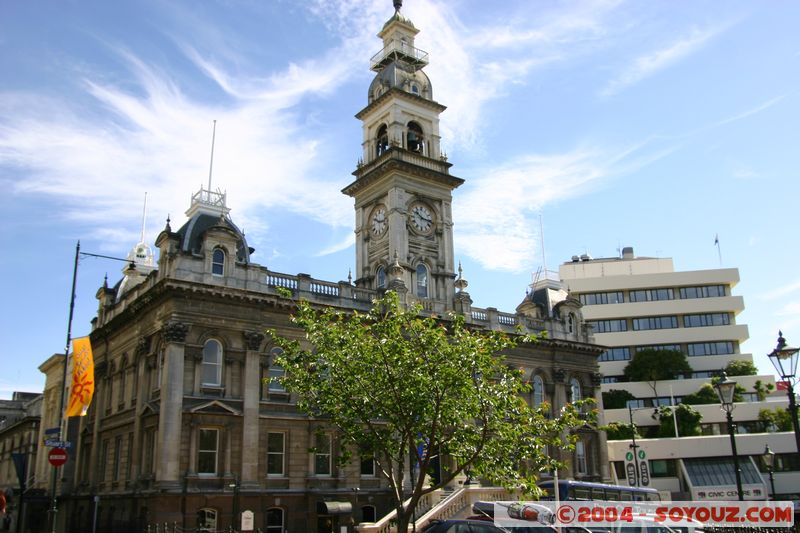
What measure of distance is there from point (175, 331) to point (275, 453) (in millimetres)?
7977

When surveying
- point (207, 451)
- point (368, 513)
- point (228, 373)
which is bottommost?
point (368, 513)

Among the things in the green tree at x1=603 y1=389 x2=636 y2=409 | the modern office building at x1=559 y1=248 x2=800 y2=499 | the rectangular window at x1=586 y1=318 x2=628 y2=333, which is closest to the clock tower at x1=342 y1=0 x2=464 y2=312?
the modern office building at x1=559 y1=248 x2=800 y2=499

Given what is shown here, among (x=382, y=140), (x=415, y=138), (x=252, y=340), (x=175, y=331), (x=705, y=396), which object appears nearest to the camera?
(x=175, y=331)

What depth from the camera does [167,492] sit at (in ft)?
113

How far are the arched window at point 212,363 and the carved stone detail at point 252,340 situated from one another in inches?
52.4

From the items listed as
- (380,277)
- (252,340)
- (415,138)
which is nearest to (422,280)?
(380,277)

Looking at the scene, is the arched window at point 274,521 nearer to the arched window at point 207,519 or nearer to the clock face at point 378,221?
the arched window at point 207,519

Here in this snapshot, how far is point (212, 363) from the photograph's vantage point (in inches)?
1496

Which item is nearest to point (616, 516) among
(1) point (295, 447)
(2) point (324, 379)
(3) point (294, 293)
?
(2) point (324, 379)

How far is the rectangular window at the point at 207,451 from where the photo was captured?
119 ft

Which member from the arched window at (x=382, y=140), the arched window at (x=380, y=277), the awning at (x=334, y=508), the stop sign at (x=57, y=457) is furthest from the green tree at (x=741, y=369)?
the stop sign at (x=57, y=457)

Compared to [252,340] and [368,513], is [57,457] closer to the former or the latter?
[252,340]

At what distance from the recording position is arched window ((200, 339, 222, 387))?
3781cm

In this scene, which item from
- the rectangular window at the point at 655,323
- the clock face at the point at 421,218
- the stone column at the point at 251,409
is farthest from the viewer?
the rectangular window at the point at 655,323
